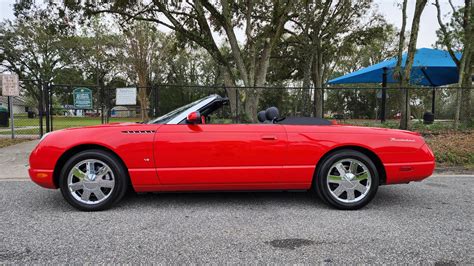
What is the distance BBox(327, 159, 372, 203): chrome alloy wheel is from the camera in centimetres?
377

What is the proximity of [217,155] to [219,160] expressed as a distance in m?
0.06

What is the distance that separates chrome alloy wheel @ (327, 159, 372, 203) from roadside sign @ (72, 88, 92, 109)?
374 inches

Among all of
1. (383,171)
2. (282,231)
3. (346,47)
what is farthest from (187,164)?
(346,47)

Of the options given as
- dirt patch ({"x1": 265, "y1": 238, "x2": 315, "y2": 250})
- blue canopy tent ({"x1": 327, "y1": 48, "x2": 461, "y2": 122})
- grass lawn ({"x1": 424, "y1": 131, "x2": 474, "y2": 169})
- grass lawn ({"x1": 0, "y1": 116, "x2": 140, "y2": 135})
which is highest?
blue canopy tent ({"x1": 327, "y1": 48, "x2": 461, "y2": 122})

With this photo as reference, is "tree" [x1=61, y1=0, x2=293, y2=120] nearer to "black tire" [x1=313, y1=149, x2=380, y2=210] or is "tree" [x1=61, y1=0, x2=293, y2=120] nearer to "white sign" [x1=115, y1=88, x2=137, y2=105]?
"white sign" [x1=115, y1=88, x2=137, y2=105]

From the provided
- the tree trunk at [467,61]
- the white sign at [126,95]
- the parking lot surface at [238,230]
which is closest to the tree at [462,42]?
the tree trunk at [467,61]

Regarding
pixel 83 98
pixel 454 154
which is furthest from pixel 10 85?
pixel 454 154

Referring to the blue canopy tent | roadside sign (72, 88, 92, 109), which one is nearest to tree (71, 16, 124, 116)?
roadside sign (72, 88, 92, 109)

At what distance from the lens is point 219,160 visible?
367 centimetres

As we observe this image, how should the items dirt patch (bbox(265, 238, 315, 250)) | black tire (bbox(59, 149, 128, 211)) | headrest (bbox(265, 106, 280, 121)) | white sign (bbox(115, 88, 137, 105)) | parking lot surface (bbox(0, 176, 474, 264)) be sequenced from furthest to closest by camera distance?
white sign (bbox(115, 88, 137, 105)) → headrest (bbox(265, 106, 280, 121)) → black tire (bbox(59, 149, 128, 211)) → dirt patch (bbox(265, 238, 315, 250)) → parking lot surface (bbox(0, 176, 474, 264))

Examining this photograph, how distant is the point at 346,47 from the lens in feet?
70.9

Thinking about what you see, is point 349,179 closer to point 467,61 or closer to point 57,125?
point 467,61

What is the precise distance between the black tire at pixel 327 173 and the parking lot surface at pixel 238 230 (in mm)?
97

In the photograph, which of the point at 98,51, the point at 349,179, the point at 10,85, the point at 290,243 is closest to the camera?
the point at 290,243
